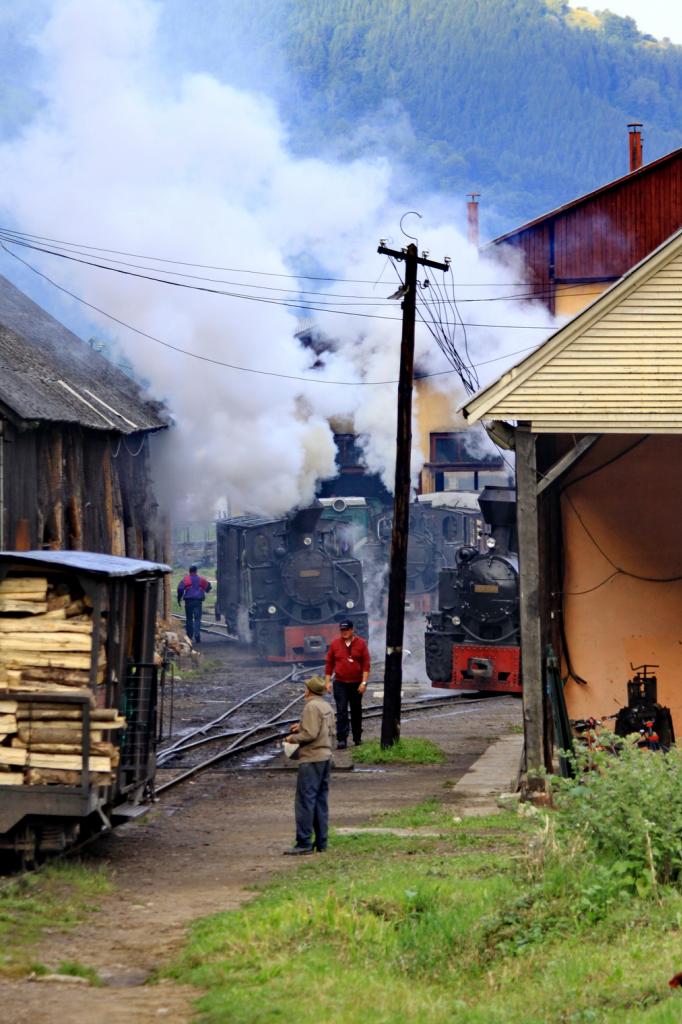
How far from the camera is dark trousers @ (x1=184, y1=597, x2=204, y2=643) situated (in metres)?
32.3

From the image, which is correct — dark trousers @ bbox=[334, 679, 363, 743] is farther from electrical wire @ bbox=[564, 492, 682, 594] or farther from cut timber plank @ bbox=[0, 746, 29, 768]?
cut timber plank @ bbox=[0, 746, 29, 768]

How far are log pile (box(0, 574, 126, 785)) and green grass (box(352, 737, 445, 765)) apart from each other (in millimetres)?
7594

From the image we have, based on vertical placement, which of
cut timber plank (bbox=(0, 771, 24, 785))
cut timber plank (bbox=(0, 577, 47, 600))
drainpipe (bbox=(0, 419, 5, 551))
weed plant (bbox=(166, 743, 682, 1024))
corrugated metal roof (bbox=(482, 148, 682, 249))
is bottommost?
weed plant (bbox=(166, 743, 682, 1024))

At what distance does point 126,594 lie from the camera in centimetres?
1162

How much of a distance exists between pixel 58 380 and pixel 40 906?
621 inches

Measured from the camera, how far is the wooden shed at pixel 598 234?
1526 inches

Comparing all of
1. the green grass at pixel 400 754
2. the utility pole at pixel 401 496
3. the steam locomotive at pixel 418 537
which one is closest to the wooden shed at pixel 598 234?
the steam locomotive at pixel 418 537

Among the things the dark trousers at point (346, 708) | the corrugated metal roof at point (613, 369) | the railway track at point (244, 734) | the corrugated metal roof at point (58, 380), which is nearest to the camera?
the corrugated metal roof at point (613, 369)

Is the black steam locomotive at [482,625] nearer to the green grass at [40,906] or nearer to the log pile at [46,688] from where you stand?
the log pile at [46,688]

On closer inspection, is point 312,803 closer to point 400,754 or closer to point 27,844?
point 27,844

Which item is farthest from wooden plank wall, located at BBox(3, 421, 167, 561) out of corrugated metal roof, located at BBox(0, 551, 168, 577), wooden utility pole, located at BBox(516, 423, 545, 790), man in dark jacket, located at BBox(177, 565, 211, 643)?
wooden utility pole, located at BBox(516, 423, 545, 790)

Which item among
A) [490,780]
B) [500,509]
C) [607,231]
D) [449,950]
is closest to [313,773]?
[449,950]

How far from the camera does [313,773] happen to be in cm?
1156

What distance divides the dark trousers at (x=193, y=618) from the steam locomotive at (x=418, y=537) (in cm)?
450
